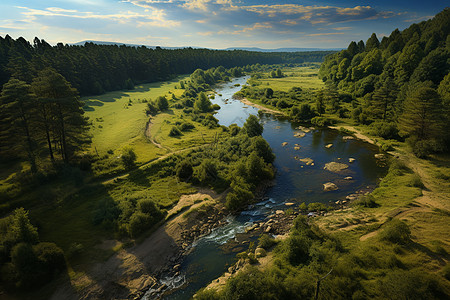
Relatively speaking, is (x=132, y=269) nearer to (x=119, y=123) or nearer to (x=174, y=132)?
(x=174, y=132)

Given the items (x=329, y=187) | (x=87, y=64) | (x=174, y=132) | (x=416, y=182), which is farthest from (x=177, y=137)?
(x=87, y=64)

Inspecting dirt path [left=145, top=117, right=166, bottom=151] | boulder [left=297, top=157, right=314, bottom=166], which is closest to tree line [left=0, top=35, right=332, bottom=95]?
dirt path [left=145, top=117, right=166, bottom=151]

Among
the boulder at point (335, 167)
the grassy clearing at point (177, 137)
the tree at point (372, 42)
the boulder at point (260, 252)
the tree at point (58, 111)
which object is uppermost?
the tree at point (372, 42)

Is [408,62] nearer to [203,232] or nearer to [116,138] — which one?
[203,232]

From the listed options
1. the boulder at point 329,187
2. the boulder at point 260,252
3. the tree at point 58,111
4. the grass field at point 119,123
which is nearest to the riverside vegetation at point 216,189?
the tree at point 58,111

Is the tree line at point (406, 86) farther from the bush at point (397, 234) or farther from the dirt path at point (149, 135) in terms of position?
the dirt path at point (149, 135)
